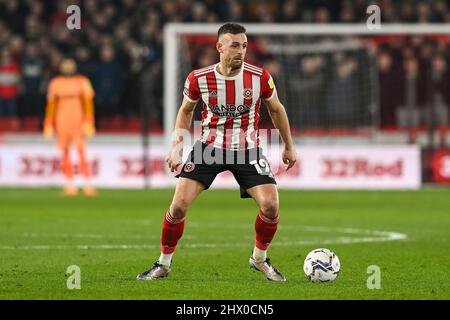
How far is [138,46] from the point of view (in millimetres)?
26250

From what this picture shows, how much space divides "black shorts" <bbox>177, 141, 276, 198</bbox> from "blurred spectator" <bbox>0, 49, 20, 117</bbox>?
1650 cm

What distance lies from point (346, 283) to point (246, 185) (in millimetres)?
1108

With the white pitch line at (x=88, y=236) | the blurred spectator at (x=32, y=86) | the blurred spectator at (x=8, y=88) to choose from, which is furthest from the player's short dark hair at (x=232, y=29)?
the blurred spectator at (x=8, y=88)

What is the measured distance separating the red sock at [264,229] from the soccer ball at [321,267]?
485 mm

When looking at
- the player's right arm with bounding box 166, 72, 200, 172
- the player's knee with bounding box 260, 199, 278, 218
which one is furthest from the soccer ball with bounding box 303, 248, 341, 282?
the player's right arm with bounding box 166, 72, 200, 172

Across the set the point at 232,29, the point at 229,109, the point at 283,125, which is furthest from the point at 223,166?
the point at 232,29

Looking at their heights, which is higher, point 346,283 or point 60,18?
point 60,18

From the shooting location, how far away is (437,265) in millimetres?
10344

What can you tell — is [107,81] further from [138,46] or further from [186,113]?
[186,113]

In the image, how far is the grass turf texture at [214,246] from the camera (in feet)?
28.2

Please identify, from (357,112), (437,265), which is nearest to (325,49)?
(357,112)

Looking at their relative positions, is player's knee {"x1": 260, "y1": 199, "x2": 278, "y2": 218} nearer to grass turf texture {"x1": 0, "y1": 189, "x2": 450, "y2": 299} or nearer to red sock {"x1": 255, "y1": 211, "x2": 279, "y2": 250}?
red sock {"x1": 255, "y1": 211, "x2": 279, "y2": 250}

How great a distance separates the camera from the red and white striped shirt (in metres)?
9.31
